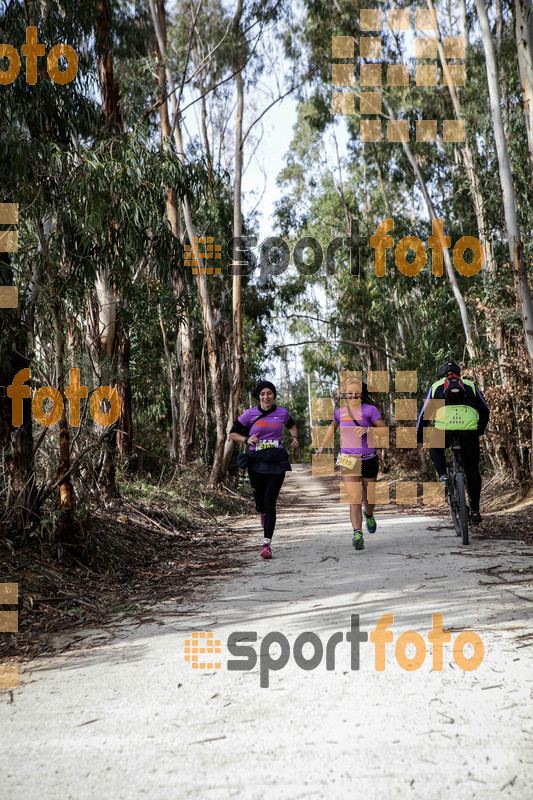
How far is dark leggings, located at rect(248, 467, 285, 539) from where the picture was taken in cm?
702

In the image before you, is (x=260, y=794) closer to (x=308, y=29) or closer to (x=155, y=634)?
(x=155, y=634)

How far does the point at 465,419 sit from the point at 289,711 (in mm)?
4850

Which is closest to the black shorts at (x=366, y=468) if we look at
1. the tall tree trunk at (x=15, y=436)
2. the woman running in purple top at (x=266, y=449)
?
the woman running in purple top at (x=266, y=449)

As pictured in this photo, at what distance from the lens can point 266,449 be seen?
7027 mm

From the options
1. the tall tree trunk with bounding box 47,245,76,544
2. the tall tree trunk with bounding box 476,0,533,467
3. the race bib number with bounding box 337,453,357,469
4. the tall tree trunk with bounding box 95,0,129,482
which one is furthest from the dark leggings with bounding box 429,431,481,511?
the tall tree trunk with bounding box 95,0,129,482

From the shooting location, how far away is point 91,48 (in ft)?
35.2

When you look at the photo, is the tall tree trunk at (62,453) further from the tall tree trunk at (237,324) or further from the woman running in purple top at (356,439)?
the tall tree trunk at (237,324)

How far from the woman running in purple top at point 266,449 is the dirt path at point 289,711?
83.4 inches

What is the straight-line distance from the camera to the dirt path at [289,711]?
231 centimetres

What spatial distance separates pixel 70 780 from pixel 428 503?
1097 centimetres

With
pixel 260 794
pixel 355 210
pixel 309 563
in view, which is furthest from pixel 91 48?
pixel 355 210

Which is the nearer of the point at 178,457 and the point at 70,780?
the point at 70,780

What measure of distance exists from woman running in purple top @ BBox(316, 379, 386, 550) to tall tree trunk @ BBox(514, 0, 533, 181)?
3206 mm

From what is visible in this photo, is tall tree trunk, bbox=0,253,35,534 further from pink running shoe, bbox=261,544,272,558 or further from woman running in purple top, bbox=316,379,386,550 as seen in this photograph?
woman running in purple top, bbox=316,379,386,550
